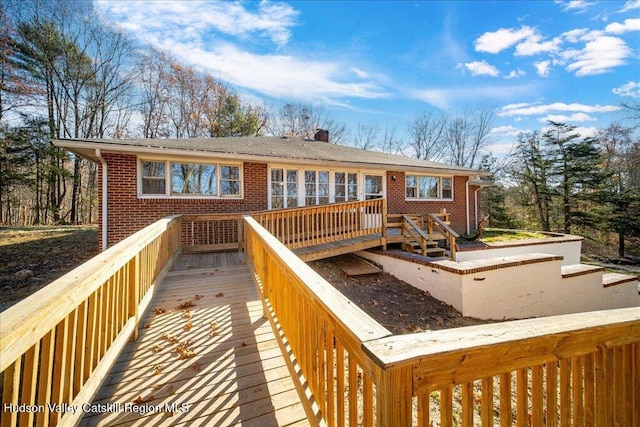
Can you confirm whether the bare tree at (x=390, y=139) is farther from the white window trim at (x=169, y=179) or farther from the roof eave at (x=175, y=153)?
the white window trim at (x=169, y=179)

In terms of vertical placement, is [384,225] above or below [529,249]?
above

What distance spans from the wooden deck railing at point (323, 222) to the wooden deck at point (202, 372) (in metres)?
3.02

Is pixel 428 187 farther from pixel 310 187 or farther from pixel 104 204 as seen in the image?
pixel 104 204

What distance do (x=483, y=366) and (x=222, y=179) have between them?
9.09 m

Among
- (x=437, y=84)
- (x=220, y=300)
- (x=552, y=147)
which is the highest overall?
(x=437, y=84)

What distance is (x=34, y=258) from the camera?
7.48 m

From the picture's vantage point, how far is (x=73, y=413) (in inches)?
62.7

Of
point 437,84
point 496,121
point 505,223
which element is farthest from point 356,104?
point 505,223

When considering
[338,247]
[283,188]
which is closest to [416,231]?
[338,247]

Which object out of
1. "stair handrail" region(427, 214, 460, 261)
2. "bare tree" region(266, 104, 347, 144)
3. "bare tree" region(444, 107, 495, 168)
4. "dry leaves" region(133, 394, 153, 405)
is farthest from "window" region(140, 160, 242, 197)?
"bare tree" region(444, 107, 495, 168)

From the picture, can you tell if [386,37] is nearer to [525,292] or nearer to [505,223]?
[525,292]

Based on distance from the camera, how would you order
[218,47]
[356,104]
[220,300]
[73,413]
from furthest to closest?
[356,104], [218,47], [220,300], [73,413]

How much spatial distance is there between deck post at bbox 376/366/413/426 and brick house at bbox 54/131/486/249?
8502mm

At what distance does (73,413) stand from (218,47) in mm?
13958
